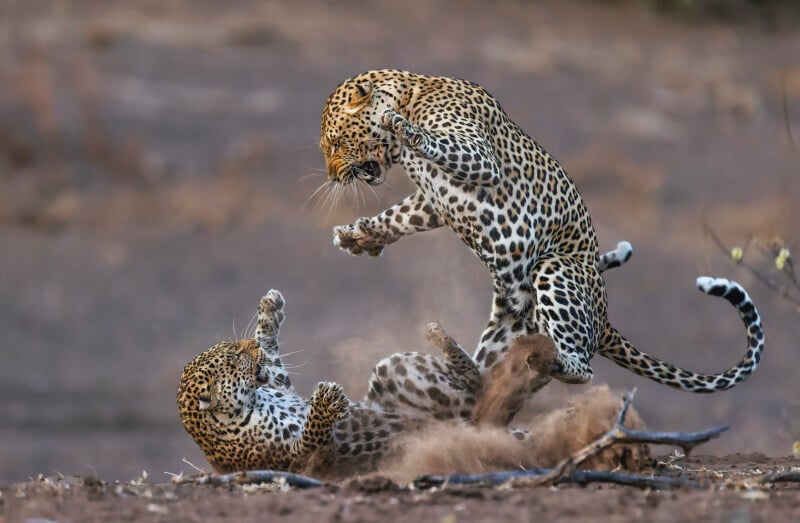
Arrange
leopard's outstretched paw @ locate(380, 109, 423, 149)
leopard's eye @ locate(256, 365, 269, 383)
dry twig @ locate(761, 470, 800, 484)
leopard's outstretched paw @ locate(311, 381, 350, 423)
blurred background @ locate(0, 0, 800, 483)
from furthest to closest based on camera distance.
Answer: blurred background @ locate(0, 0, 800, 483), leopard's eye @ locate(256, 365, 269, 383), leopard's outstretched paw @ locate(311, 381, 350, 423), leopard's outstretched paw @ locate(380, 109, 423, 149), dry twig @ locate(761, 470, 800, 484)

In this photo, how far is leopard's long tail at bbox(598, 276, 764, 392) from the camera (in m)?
8.23

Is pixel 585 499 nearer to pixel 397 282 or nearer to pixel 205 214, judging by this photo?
pixel 397 282

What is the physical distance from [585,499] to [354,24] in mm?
19713

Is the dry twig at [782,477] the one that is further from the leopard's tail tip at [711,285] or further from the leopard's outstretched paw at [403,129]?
the leopard's outstretched paw at [403,129]

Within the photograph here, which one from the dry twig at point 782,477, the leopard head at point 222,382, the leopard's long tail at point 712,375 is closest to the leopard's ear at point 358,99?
the leopard head at point 222,382

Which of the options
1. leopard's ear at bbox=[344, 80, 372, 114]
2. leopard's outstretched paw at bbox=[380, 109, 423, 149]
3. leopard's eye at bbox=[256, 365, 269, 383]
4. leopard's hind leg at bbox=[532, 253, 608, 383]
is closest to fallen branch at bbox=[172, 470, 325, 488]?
leopard's eye at bbox=[256, 365, 269, 383]

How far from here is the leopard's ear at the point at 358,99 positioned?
26.8 ft

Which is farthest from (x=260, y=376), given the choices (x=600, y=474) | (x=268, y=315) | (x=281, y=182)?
(x=281, y=182)

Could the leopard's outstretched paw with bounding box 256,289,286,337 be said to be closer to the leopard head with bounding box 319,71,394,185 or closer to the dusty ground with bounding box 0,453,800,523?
the leopard head with bounding box 319,71,394,185

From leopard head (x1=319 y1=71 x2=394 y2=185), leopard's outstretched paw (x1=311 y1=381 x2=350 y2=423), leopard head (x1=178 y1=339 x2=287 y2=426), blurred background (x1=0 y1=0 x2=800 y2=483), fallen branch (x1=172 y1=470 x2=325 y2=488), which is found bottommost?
fallen branch (x1=172 y1=470 x2=325 y2=488)

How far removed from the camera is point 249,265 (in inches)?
778

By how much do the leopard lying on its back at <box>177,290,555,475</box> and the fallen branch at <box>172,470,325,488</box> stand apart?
0.68 meters

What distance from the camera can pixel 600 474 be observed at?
687cm

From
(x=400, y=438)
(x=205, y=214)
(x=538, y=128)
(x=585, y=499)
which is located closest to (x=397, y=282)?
(x=205, y=214)
